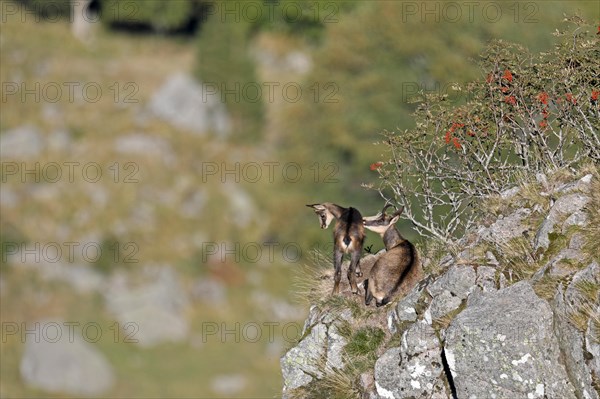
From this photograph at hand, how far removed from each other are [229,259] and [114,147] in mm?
9310

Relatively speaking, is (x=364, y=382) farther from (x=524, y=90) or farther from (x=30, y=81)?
(x=30, y=81)

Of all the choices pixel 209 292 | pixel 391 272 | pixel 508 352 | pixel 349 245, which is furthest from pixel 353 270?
pixel 209 292

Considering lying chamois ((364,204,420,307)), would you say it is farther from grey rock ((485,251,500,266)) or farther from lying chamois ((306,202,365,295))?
grey rock ((485,251,500,266))

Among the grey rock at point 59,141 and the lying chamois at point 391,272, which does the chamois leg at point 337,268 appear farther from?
the grey rock at point 59,141

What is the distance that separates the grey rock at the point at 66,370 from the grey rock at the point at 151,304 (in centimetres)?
304

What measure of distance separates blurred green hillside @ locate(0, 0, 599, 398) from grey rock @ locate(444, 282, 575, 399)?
25648 millimetres

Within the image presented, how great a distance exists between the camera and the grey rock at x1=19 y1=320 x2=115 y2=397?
37.5 metres

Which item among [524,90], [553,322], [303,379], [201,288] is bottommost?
[201,288]

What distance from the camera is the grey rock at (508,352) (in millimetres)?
11078

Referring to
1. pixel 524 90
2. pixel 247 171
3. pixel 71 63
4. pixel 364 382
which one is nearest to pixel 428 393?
pixel 364 382

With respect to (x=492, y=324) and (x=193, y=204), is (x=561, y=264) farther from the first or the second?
(x=193, y=204)

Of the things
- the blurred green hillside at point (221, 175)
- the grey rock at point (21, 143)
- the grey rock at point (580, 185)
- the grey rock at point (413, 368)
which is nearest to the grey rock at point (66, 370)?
the blurred green hillside at point (221, 175)

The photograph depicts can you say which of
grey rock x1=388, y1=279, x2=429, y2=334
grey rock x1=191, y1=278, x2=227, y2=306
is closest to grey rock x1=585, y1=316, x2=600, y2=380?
grey rock x1=388, y1=279, x2=429, y2=334

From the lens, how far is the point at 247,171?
5266 centimetres
